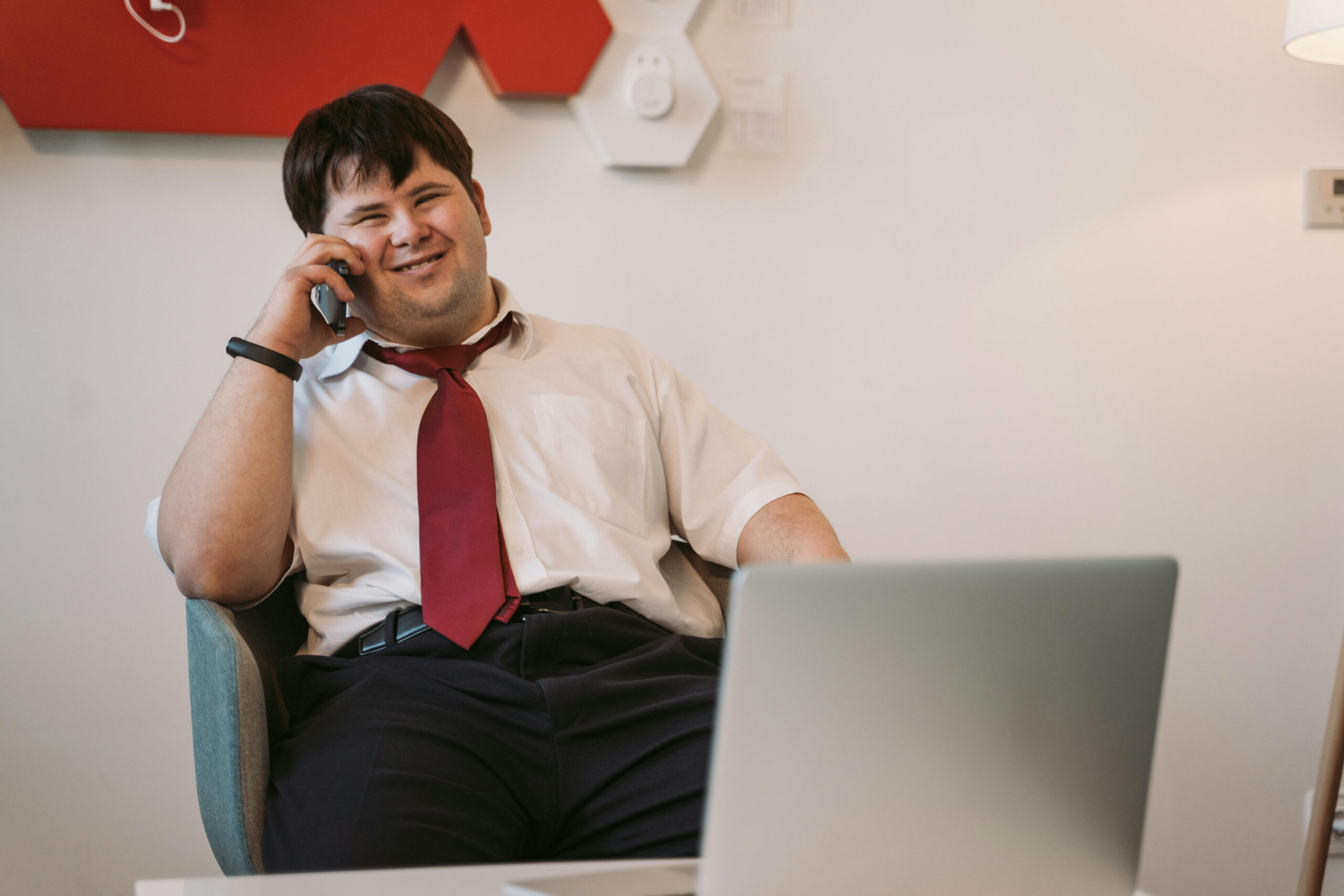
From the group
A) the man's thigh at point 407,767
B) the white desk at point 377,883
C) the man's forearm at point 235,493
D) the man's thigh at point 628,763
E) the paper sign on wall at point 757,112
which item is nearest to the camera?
the white desk at point 377,883

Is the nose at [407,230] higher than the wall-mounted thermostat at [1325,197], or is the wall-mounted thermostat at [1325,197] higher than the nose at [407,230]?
the wall-mounted thermostat at [1325,197]

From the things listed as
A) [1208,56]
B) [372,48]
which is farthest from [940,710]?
[1208,56]

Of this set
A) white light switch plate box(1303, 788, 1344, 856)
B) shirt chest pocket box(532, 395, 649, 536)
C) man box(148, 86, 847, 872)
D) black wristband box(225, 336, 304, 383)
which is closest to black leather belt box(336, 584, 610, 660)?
man box(148, 86, 847, 872)

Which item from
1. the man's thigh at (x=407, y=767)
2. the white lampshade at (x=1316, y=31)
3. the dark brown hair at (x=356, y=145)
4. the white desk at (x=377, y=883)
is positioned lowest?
the man's thigh at (x=407, y=767)

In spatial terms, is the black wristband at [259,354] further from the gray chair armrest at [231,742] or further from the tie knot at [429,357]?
the gray chair armrest at [231,742]

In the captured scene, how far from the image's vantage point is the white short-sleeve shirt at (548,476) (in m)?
1.45

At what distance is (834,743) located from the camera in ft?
1.97

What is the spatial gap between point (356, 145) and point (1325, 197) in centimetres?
206

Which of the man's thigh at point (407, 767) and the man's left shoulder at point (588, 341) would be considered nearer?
the man's thigh at point (407, 767)

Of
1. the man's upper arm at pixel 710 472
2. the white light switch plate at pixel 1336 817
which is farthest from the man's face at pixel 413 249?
the white light switch plate at pixel 1336 817

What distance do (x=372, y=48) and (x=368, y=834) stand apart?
4.74 feet

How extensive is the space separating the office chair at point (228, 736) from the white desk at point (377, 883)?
1.35 ft

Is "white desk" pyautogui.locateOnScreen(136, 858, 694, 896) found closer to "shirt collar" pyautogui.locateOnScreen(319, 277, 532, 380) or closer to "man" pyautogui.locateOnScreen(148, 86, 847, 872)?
"man" pyautogui.locateOnScreen(148, 86, 847, 872)

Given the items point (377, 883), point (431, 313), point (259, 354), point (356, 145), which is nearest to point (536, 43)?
point (356, 145)
